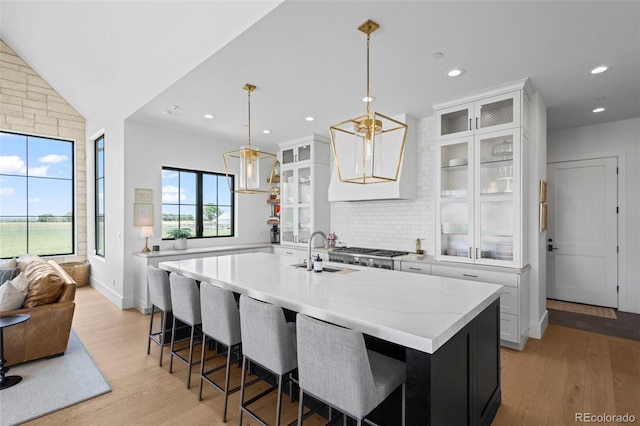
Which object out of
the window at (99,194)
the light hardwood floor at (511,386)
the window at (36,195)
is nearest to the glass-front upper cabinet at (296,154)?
the window at (99,194)

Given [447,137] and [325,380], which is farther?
[447,137]

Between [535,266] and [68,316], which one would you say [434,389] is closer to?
[535,266]

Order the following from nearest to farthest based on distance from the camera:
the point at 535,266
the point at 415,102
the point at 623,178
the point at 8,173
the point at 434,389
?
the point at 434,389 → the point at 535,266 → the point at 415,102 → the point at 623,178 → the point at 8,173

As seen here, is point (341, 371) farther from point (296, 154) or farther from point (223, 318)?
point (296, 154)

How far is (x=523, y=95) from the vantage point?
3.38 metres

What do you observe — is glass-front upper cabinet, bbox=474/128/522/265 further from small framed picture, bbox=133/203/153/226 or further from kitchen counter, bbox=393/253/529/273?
small framed picture, bbox=133/203/153/226

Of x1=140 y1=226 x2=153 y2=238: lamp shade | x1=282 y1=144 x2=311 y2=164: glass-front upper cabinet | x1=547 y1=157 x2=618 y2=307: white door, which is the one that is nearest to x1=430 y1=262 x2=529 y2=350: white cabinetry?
x1=547 y1=157 x2=618 y2=307: white door

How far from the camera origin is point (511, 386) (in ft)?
8.86

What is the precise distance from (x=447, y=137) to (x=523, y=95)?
85 centimetres

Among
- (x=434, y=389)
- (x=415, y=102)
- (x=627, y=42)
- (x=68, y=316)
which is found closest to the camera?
(x=434, y=389)

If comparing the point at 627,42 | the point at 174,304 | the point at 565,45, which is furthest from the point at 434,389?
the point at 627,42

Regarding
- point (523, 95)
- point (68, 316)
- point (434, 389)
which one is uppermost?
point (523, 95)

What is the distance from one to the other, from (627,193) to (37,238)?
9.60 m

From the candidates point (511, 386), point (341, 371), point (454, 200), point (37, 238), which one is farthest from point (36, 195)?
point (511, 386)
